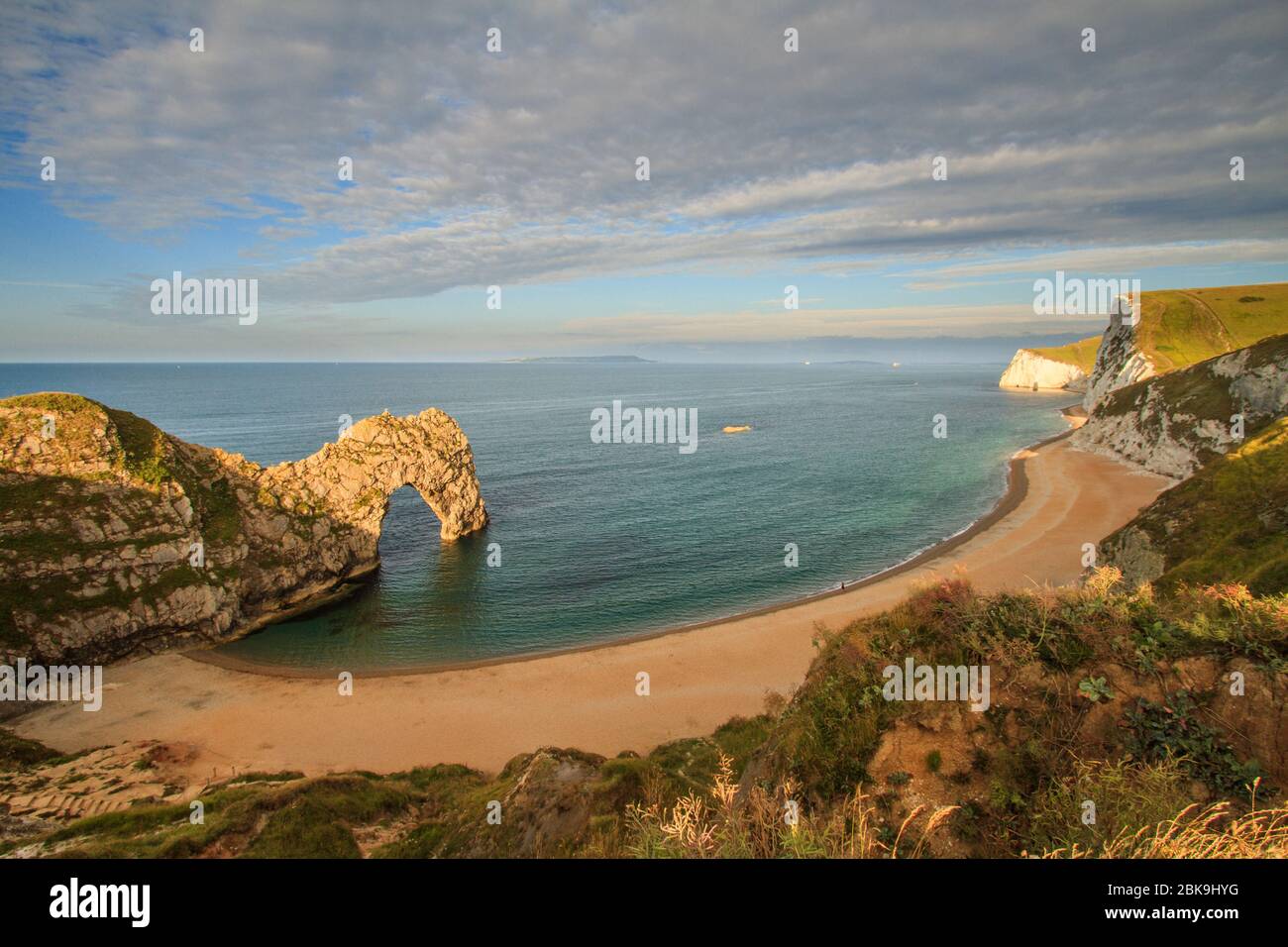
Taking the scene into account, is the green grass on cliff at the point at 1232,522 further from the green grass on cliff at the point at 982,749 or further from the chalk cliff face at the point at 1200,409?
the chalk cliff face at the point at 1200,409

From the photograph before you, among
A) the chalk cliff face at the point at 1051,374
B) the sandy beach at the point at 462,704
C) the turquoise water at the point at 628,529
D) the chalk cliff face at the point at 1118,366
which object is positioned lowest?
the sandy beach at the point at 462,704

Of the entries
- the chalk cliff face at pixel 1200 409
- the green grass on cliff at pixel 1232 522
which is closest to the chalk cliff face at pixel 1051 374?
the chalk cliff face at pixel 1200 409

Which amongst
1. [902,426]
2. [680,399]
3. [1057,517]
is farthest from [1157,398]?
[680,399]

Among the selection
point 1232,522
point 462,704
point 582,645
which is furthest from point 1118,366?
point 462,704
